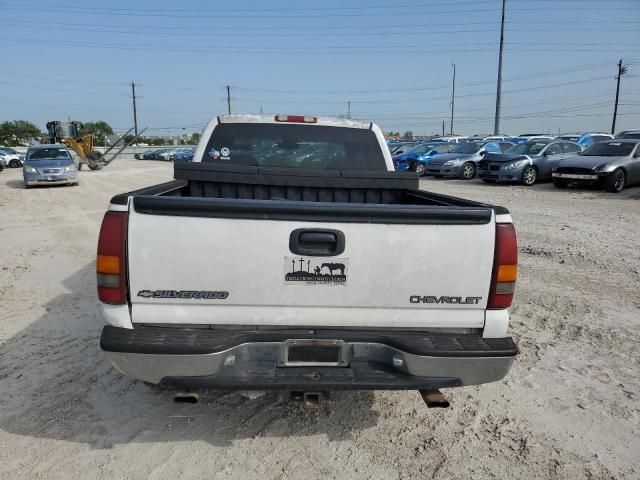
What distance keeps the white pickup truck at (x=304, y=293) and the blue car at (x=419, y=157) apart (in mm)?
20172

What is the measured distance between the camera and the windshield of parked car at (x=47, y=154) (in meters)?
18.5

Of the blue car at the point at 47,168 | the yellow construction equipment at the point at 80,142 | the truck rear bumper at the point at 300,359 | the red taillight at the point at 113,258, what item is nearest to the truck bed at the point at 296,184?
the red taillight at the point at 113,258

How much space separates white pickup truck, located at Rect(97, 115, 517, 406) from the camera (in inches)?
93.7

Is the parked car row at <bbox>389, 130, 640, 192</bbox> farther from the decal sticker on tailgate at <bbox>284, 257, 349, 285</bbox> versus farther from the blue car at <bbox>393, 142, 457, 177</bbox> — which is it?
the decal sticker on tailgate at <bbox>284, 257, 349, 285</bbox>

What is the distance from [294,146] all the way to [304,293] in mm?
2592

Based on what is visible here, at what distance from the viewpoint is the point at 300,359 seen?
2502 mm

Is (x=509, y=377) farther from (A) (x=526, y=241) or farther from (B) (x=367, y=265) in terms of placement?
(A) (x=526, y=241)

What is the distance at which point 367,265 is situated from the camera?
248 centimetres

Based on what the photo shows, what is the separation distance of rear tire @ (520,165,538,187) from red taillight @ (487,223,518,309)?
52.9 feet

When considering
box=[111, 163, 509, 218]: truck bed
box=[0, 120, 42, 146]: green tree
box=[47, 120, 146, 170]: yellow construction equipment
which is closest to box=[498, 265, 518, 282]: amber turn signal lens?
box=[111, 163, 509, 218]: truck bed

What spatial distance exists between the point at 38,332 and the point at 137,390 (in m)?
1.68

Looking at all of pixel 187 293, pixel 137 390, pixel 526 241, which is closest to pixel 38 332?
pixel 137 390

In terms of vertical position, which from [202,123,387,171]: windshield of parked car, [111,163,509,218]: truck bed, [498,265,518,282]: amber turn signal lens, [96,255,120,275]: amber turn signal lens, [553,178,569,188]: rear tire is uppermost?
[202,123,387,171]: windshield of parked car

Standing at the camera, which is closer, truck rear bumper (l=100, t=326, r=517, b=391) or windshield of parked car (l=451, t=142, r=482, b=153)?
truck rear bumper (l=100, t=326, r=517, b=391)
